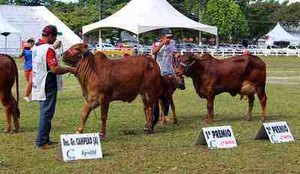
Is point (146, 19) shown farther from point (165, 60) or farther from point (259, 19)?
point (259, 19)

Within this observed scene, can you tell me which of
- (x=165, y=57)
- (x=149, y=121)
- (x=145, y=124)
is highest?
(x=165, y=57)

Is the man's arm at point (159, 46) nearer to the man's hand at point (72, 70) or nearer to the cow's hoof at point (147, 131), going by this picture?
the cow's hoof at point (147, 131)

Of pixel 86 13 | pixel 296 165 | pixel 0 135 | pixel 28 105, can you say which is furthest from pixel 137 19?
pixel 86 13

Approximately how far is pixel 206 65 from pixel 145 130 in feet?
9.01

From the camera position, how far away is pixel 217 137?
34.4 ft

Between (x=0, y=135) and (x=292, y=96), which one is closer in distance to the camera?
(x=0, y=135)

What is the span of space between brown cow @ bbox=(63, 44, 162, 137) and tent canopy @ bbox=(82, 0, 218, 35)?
81.2 ft

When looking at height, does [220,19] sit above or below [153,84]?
above

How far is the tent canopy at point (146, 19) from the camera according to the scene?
1479 inches

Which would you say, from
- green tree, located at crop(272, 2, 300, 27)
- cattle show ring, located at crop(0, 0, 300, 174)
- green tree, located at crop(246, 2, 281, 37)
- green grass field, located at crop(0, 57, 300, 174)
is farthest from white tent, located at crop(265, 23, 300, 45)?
green grass field, located at crop(0, 57, 300, 174)

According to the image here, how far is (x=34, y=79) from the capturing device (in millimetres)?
10461

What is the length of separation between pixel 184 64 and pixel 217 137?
3747mm

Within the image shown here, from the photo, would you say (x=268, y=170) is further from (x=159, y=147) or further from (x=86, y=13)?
(x=86, y=13)

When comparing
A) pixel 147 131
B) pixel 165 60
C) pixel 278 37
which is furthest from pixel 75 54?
pixel 278 37
